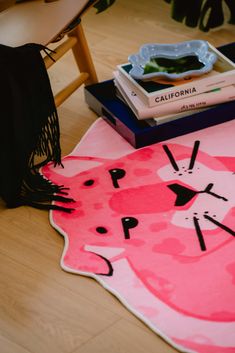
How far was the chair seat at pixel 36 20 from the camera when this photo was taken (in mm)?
1628

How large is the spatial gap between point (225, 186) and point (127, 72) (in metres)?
0.49

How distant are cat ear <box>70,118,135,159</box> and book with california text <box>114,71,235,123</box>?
0.32ft

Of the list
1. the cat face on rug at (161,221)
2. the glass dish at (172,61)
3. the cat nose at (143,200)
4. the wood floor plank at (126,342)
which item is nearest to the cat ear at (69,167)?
the cat face on rug at (161,221)

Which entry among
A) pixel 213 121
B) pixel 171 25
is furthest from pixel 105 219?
pixel 171 25

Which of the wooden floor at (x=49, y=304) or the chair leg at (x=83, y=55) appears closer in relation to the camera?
the wooden floor at (x=49, y=304)

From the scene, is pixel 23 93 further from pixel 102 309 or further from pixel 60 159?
pixel 102 309

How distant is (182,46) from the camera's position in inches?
77.5

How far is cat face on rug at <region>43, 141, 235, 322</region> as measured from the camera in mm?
1393

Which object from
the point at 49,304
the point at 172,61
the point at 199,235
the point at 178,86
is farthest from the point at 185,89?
the point at 49,304

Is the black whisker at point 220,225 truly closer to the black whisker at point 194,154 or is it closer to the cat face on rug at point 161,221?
the cat face on rug at point 161,221

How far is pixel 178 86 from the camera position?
1810mm

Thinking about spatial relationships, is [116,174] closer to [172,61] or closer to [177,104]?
[177,104]

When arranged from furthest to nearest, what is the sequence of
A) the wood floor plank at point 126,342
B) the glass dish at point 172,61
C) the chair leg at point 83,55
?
the chair leg at point 83,55 < the glass dish at point 172,61 < the wood floor plank at point 126,342

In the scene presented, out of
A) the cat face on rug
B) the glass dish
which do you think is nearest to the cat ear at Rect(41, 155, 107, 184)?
the cat face on rug
